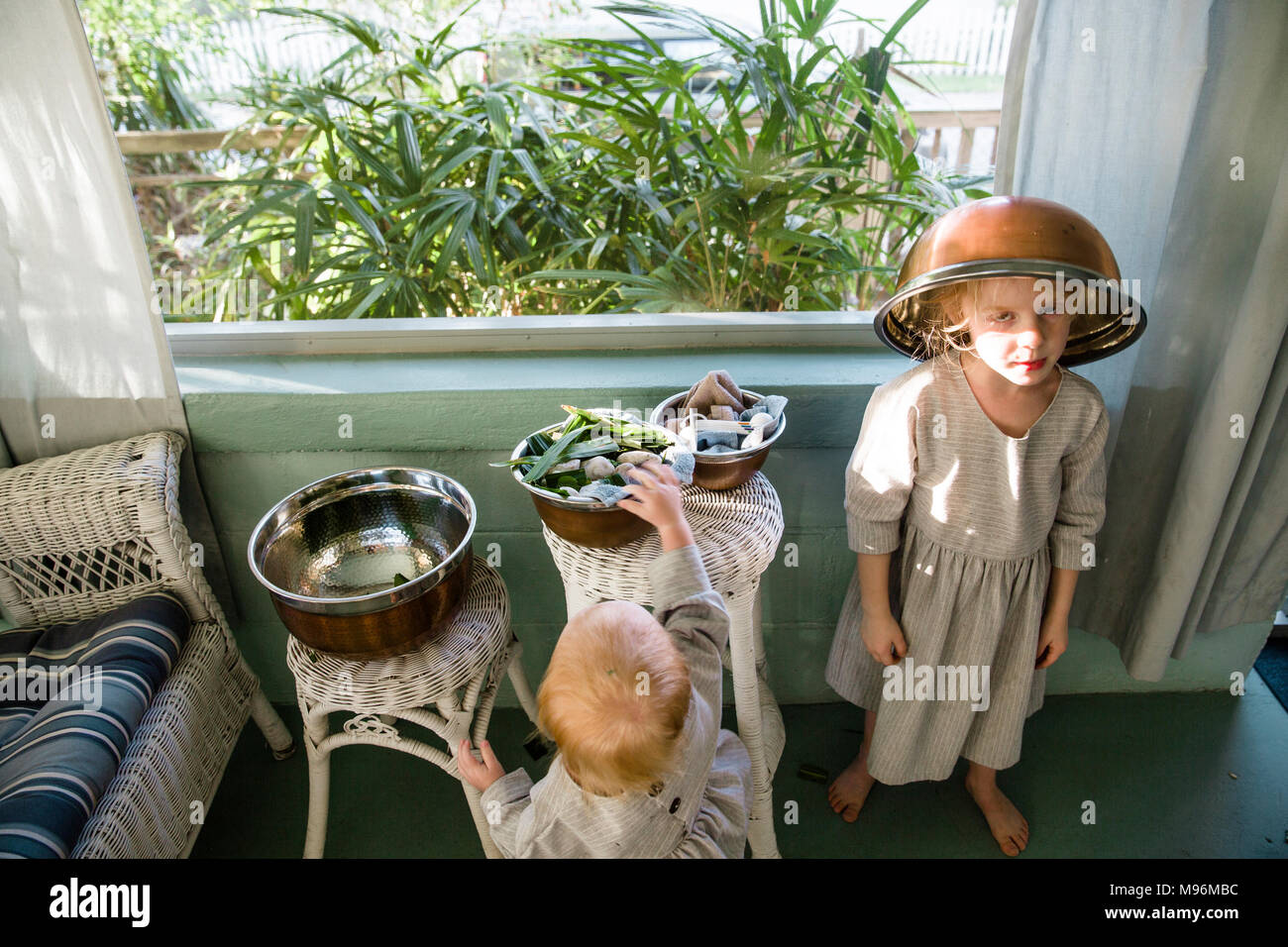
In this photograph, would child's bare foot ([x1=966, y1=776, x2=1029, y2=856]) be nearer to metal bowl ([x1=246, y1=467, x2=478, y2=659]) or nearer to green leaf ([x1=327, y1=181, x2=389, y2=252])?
metal bowl ([x1=246, y1=467, x2=478, y2=659])

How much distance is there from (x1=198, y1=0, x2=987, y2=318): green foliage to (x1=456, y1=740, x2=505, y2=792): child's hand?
1.03 m

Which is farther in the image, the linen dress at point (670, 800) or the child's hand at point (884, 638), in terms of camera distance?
the child's hand at point (884, 638)

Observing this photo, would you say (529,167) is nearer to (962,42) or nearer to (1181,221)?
(962,42)

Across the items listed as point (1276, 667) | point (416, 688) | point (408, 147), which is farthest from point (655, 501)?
point (1276, 667)

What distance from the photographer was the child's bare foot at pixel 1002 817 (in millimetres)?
1508

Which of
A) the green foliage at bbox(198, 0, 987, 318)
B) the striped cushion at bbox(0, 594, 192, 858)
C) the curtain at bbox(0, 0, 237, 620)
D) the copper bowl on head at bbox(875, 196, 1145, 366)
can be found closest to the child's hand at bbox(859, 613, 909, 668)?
the copper bowl on head at bbox(875, 196, 1145, 366)

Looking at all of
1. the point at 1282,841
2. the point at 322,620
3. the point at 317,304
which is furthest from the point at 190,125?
the point at 1282,841

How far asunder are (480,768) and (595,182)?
4.60 feet

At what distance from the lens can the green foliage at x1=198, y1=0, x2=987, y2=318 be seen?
1.63m

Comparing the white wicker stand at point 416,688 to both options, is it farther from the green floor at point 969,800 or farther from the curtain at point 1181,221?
the curtain at point 1181,221

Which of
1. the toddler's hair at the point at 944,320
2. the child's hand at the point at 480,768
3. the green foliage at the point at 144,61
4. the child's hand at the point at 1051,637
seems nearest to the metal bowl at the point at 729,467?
the toddler's hair at the point at 944,320

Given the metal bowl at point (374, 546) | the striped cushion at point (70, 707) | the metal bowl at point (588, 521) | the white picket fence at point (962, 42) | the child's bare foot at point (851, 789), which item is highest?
the white picket fence at point (962, 42)

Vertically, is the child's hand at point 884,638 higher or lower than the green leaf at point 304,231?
lower
